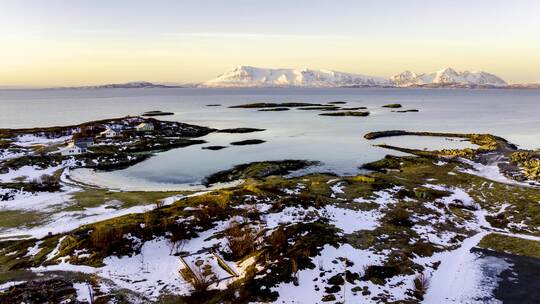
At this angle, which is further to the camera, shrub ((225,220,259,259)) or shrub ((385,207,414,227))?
shrub ((385,207,414,227))

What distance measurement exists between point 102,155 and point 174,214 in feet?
120

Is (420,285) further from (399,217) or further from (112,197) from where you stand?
(112,197)

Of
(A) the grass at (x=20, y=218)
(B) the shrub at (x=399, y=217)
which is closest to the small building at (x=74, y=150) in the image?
(A) the grass at (x=20, y=218)

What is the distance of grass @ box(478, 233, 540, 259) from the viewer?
2195 centimetres

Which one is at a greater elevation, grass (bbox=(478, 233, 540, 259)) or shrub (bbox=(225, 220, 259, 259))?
shrub (bbox=(225, 220, 259, 259))

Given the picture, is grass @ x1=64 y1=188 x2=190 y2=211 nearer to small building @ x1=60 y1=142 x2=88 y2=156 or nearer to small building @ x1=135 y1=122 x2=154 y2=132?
small building @ x1=60 y1=142 x2=88 y2=156

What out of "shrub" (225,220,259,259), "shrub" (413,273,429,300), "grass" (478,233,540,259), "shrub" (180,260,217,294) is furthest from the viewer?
"grass" (478,233,540,259)

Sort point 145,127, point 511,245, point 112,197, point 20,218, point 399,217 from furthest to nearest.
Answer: point 145,127 < point 112,197 < point 20,218 < point 399,217 < point 511,245

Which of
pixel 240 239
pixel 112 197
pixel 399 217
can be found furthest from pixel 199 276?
pixel 112 197

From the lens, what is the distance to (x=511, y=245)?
75.0ft

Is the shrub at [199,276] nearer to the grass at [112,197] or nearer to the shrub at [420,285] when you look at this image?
the shrub at [420,285]

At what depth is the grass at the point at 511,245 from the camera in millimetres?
21953

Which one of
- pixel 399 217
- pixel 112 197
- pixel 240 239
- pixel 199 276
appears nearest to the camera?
pixel 199 276

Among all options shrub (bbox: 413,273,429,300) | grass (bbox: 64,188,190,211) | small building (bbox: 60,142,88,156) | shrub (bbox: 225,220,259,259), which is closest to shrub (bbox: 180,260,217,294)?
shrub (bbox: 225,220,259,259)
